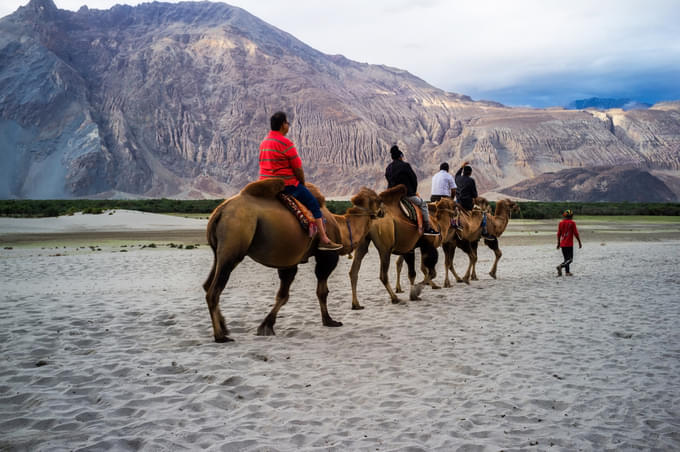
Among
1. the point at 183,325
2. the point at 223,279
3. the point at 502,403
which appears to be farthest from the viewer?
the point at 183,325

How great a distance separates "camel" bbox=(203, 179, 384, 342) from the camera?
7.21 metres

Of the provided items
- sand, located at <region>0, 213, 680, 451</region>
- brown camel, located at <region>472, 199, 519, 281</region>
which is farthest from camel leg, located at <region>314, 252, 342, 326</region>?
brown camel, located at <region>472, 199, 519, 281</region>

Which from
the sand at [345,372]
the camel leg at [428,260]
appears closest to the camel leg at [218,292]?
the sand at [345,372]

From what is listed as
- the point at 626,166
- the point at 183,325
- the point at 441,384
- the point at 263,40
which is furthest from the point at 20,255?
the point at 263,40

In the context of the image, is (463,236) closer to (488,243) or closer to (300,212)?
(488,243)

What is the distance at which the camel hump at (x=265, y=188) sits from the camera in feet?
25.0

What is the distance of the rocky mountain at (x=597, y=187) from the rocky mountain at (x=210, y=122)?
25.3 feet

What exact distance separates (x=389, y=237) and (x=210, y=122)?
399ft

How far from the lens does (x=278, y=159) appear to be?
7840 mm

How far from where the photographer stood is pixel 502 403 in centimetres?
526

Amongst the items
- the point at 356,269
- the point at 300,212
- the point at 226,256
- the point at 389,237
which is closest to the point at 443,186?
the point at 389,237

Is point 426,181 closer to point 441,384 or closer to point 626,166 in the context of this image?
point 626,166

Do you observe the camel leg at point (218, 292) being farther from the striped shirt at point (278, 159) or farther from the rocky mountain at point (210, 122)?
the rocky mountain at point (210, 122)

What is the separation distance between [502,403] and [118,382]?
395 centimetres
